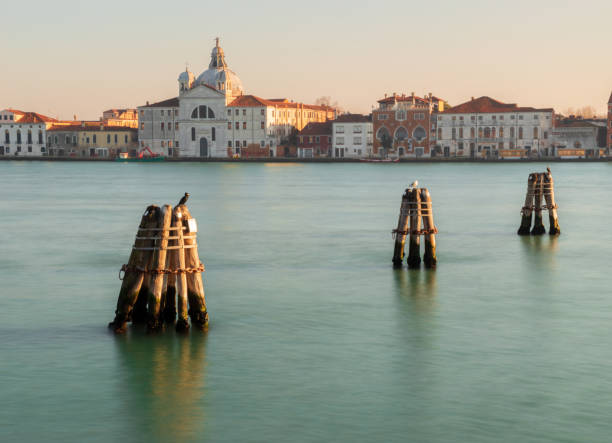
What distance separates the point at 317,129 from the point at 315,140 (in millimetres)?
1680

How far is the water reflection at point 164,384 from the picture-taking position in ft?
34.9

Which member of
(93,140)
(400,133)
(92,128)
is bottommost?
(93,140)

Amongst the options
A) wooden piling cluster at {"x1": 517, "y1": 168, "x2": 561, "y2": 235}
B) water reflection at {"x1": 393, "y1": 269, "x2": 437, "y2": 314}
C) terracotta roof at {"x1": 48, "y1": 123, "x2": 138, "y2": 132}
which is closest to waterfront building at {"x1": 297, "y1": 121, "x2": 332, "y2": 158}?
terracotta roof at {"x1": 48, "y1": 123, "x2": 138, "y2": 132}

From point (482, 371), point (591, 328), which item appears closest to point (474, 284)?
point (591, 328)

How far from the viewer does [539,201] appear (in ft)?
94.7

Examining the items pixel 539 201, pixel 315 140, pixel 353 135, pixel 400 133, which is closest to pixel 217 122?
pixel 315 140

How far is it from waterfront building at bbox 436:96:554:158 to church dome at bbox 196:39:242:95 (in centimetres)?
3367

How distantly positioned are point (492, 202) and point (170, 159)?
3752 inches

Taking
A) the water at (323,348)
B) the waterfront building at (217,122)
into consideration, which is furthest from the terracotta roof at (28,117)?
the water at (323,348)

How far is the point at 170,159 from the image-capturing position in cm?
14100

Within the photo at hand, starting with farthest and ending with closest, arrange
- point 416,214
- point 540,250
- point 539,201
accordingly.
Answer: point 539,201
point 540,250
point 416,214

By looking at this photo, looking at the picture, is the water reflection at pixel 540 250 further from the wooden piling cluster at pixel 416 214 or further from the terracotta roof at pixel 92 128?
the terracotta roof at pixel 92 128

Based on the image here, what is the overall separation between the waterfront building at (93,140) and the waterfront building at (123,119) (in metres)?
9.90

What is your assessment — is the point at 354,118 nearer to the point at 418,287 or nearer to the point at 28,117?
the point at 28,117
